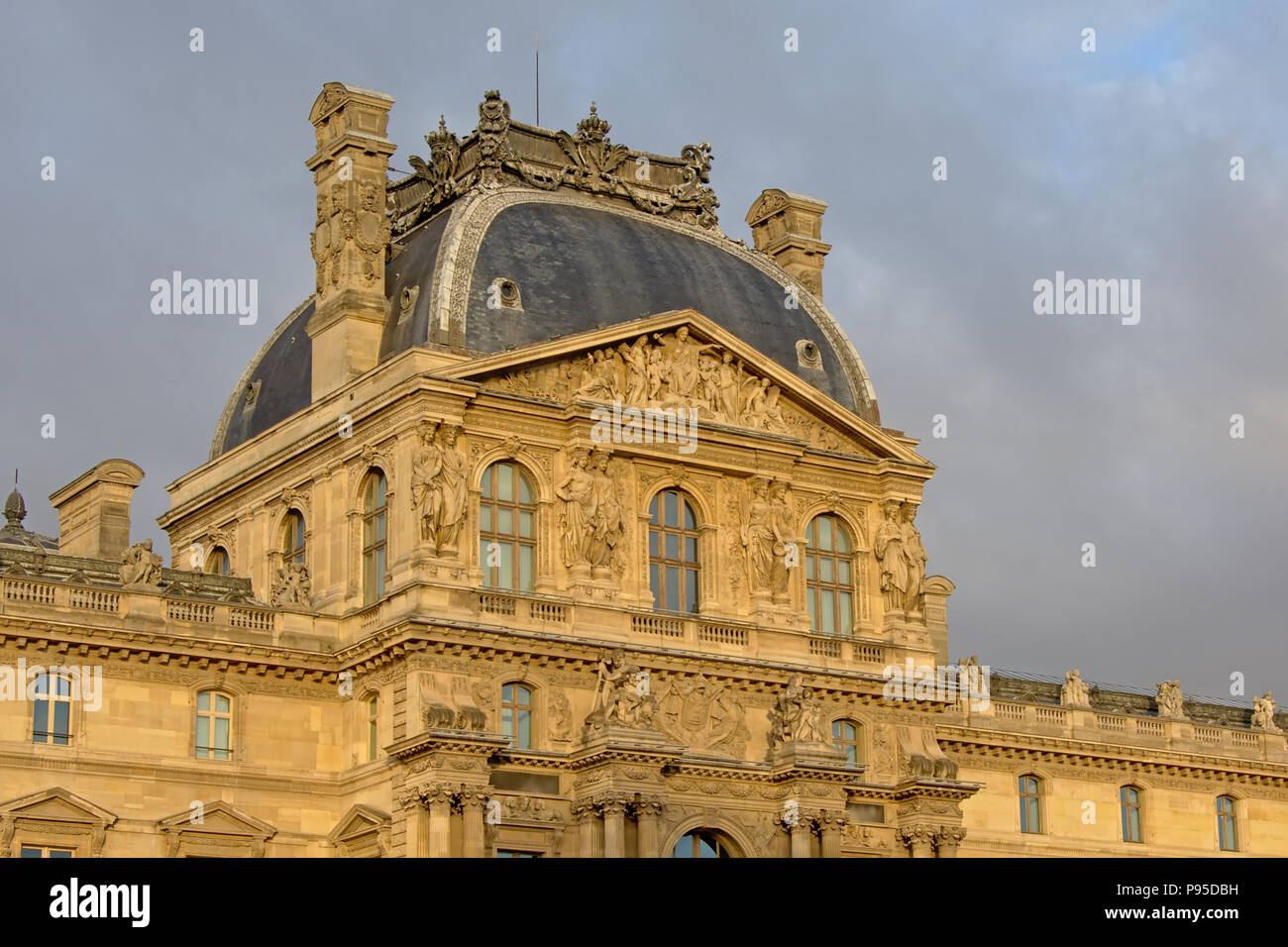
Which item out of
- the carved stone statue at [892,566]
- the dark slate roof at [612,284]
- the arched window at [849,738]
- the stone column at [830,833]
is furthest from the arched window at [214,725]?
the carved stone statue at [892,566]

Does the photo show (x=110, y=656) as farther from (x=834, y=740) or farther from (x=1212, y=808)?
(x=1212, y=808)

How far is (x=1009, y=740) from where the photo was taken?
64625mm

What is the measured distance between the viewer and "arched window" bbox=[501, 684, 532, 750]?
53.8m

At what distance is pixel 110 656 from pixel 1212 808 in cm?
3205

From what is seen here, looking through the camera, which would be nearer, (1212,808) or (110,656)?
(110,656)

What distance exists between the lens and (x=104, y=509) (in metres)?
62.4

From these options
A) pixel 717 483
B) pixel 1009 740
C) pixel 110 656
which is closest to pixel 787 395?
pixel 717 483

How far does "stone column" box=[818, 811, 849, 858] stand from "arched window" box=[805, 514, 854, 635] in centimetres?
513

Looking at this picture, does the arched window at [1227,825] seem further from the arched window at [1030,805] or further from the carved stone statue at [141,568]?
the carved stone statue at [141,568]

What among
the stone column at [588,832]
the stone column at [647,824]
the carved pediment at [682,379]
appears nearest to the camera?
the stone column at [588,832]

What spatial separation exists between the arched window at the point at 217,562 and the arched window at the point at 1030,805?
2156 centimetres

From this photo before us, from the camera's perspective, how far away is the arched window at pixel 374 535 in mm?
55625

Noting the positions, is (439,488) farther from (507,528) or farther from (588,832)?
(588,832)
